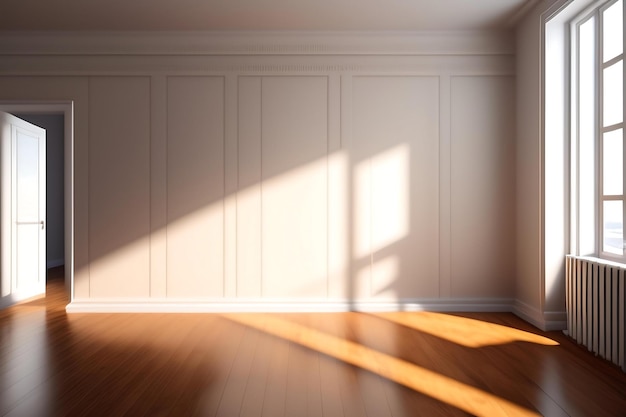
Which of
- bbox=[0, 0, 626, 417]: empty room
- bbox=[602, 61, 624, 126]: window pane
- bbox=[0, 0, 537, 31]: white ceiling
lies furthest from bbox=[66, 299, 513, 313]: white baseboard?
bbox=[0, 0, 537, 31]: white ceiling

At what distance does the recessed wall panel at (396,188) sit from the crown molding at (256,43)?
0.40 m

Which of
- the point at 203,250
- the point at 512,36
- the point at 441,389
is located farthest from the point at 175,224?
the point at 512,36

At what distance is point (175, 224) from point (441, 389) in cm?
337

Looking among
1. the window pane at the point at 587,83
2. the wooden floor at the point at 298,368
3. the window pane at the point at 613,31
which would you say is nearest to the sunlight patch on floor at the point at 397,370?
the wooden floor at the point at 298,368

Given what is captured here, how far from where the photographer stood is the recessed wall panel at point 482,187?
5.08 metres

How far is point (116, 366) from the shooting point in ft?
10.9

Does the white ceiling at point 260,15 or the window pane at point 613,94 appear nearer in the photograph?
the window pane at point 613,94

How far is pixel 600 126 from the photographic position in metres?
Answer: 3.98

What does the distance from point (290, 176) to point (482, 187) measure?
7.05ft

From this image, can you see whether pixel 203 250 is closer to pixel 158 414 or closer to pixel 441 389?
pixel 158 414

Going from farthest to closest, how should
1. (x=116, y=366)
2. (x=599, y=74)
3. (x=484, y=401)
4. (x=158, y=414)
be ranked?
(x=599, y=74) → (x=116, y=366) → (x=484, y=401) → (x=158, y=414)

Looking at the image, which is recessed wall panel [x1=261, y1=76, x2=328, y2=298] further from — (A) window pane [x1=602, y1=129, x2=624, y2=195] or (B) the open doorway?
(B) the open doorway

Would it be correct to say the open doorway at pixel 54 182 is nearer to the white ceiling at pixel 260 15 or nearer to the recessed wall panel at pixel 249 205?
the white ceiling at pixel 260 15

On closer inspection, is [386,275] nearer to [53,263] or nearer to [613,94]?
[613,94]
